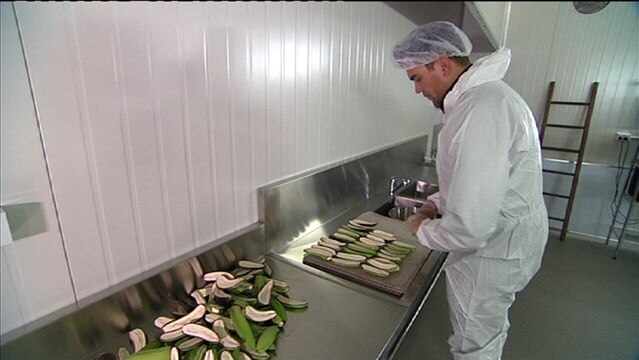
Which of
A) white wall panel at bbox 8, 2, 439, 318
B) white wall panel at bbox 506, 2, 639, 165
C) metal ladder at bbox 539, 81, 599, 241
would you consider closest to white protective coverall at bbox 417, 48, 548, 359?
white wall panel at bbox 8, 2, 439, 318

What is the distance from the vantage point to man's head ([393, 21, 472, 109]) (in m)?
0.93

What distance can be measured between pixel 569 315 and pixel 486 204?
1.45 m

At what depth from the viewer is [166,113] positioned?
31.9 inches

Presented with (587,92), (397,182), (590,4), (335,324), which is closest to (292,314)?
(335,324)

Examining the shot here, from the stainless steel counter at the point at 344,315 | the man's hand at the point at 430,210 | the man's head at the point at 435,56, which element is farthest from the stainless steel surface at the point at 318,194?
the man's head at the point at 435,56

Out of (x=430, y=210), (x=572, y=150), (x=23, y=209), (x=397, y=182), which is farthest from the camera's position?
(x=572, y=150)

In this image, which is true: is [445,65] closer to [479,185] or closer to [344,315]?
[479,185]

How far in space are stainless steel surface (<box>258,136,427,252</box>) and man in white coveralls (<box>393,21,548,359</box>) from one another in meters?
0.49

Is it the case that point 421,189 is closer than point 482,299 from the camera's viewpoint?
No

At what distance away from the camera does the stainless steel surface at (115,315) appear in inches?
24.7

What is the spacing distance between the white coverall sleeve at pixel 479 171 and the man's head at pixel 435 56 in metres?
0.22

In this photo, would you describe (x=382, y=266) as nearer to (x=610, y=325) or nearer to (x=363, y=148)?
(x=363, y=148)

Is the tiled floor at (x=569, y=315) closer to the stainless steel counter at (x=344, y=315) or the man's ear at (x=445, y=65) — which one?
the stainless steel counter at (x=344, y=315)

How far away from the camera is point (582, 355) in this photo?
144 centimetres
